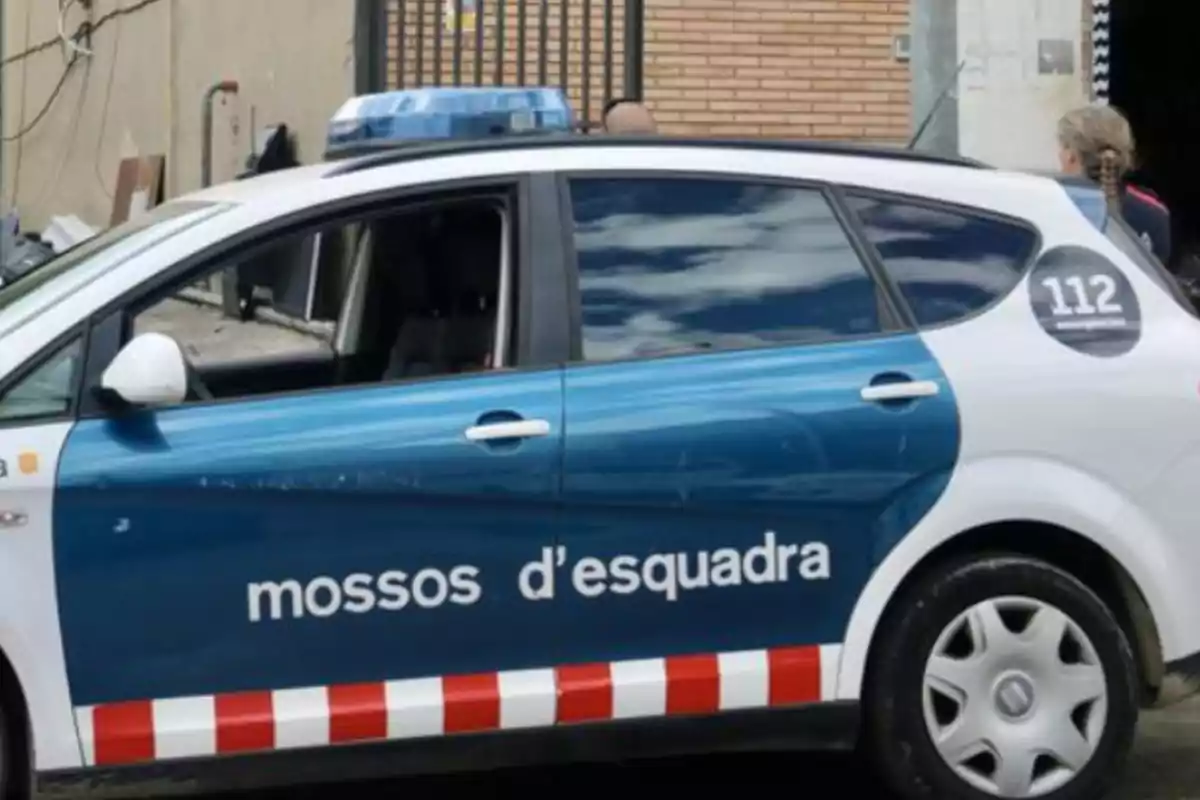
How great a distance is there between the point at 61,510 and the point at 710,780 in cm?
214

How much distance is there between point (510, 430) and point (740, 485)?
1.79 feet

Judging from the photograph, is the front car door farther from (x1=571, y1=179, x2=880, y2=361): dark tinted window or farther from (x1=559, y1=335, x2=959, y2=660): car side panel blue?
(x1=571, y1=179, x2=880, y2=361): dark tinted window

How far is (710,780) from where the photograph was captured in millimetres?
5910

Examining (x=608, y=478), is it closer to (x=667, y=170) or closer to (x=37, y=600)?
(x=667, y=170)

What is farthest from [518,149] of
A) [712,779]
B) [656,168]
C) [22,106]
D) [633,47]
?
[22,106]

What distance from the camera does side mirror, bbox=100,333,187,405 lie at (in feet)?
15.0

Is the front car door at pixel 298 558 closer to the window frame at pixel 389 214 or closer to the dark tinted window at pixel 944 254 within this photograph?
the window frame at pixel 389 214

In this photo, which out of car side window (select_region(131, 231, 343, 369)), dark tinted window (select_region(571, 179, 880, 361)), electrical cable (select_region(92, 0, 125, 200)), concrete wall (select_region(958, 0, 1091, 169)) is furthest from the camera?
electrical cable (select_region(92, 0, 125, 200))

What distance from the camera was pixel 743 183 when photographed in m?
5.22

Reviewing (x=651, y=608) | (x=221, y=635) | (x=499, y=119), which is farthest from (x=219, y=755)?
(x=499, y=119)

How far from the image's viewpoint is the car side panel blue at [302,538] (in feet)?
15.0

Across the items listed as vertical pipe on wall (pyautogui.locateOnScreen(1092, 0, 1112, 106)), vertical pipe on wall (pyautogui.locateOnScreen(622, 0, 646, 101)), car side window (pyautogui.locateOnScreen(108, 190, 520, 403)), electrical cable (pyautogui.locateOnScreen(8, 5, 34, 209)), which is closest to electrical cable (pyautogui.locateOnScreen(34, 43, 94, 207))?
electrical cable (pyautogui.locateOnScreen(8, 5, 34, 209))

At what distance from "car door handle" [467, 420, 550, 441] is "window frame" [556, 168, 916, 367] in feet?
0.64

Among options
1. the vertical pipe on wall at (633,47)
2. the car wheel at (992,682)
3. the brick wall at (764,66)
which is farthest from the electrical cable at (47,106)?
the car wheel at (992,682)
